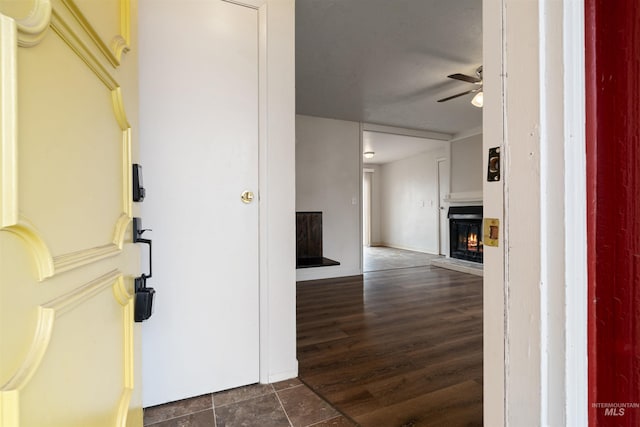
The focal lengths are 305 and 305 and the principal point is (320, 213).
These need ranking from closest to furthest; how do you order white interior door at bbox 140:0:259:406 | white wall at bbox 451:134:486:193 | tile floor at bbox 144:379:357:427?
1. tile floor at bbox 144:379:357:427
2. white interior door at bbox 140:0:259:406
3. white wall at bbox 451:134:486:193

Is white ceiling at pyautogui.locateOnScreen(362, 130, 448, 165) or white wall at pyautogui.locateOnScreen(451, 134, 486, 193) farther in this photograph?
white ceiling at pyautogui.locateOnScreen(362, 130, 448, 165)

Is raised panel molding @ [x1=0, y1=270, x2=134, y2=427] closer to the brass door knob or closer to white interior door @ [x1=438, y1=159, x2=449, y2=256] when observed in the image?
the brass door knob

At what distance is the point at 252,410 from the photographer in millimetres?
1374

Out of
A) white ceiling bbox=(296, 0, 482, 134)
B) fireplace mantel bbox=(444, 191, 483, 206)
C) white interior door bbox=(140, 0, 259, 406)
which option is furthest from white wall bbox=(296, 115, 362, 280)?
white interior door bbox=(140, 0, 259, 406)

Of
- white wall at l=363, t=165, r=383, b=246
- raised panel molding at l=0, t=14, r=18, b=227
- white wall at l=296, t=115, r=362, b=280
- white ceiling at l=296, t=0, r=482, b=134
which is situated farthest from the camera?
white wall at l=363, t=165, r=383, b=246

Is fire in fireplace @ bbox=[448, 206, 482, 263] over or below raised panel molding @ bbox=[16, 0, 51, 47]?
below

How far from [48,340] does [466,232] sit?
5.47m

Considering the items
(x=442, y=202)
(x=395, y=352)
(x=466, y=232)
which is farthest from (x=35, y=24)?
(x=442, y=202)

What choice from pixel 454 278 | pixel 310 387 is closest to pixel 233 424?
pixel 310 387

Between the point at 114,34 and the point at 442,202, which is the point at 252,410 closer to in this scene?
the point at 114,34

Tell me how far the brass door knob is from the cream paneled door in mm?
710

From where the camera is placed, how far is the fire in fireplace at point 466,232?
4828 millimetres

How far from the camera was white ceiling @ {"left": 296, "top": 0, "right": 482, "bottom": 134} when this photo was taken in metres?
2.08

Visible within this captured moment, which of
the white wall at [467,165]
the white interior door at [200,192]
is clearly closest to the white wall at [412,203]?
the white wall at [467,165]
